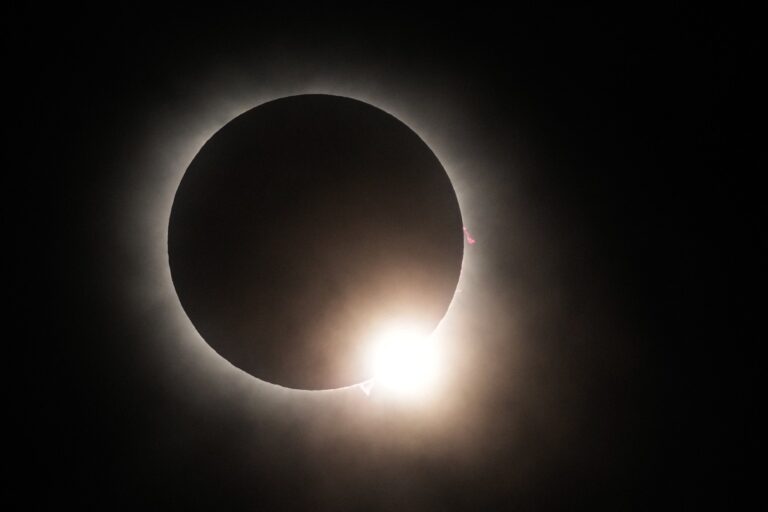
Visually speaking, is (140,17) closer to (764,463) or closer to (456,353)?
(456,353)

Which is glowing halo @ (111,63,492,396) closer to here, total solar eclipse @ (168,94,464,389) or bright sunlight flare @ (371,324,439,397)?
bright sunlight flare @ (371,324,439,397)

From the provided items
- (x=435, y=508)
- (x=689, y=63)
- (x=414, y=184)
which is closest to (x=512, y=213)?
(x=414, y=184)

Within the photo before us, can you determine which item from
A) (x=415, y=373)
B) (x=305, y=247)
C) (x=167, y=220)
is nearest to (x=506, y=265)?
(x=415, y=373)

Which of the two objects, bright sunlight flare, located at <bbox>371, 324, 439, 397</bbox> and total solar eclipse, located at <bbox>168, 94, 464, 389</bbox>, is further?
bright sunlight flare, located at <bbox>371, 324, 439, 397</bbox>

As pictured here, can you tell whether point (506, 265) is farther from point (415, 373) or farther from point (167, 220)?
point (167, 220)

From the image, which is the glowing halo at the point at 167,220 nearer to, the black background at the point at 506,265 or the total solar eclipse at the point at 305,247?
the black background at the point at 506,265

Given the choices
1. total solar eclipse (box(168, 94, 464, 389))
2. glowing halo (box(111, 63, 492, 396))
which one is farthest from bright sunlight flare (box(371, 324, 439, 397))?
total solar eclipse (box(168, 94, 464, 389))
